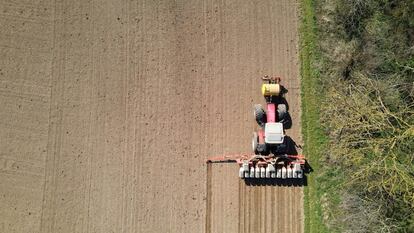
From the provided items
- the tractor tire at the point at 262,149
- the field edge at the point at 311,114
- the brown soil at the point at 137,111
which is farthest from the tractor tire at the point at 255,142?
the field edge at the point at 311,114

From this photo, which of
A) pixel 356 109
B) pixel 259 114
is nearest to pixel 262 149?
pixel 259 114

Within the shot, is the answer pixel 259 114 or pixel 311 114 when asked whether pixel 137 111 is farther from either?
pixel 311 114

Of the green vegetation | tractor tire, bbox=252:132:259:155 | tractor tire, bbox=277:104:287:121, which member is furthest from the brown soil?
the green vegetation

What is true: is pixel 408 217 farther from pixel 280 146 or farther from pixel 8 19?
pixel 8 19

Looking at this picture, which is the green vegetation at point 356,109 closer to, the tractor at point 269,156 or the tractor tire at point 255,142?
the tractor at point 269,156

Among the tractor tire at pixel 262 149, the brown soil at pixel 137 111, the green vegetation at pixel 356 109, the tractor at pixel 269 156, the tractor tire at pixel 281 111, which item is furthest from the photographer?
the brown soil at pixel 137 111
